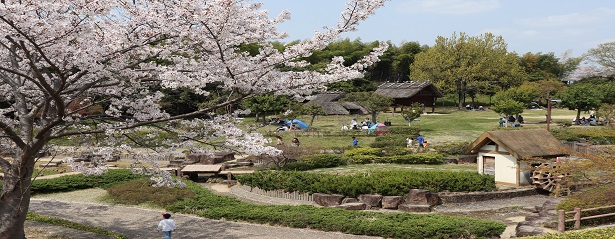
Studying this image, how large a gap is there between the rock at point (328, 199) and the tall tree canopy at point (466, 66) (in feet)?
157

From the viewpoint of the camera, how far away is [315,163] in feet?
88.7

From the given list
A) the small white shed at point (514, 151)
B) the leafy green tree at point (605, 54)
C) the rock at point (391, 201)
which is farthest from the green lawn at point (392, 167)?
the leafy green tree at point (605, 54)

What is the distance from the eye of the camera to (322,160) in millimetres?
27422

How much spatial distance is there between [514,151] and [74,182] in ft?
54.8

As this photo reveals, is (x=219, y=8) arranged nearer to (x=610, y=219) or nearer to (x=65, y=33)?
(x=65, y=33)

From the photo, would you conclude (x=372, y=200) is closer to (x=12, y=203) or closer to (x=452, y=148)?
(x=12, y=203)

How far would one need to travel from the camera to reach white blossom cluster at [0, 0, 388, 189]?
9.98 m

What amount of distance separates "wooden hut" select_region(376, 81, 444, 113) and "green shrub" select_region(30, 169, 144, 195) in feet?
132

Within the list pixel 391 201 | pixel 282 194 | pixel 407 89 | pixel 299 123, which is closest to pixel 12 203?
pixel 282 194

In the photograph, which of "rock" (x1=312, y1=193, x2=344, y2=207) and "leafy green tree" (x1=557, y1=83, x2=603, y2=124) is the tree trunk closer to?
"rock" (x1=312, y1=193, x2=344, y2=207)

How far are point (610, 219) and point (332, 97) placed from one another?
145 feet

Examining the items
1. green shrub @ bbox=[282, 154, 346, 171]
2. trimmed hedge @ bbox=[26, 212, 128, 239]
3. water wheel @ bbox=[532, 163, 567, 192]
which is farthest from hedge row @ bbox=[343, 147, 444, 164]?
trimmed hedge @ bbox=[26, 212, 128, 239]

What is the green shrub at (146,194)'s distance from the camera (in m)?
19.7

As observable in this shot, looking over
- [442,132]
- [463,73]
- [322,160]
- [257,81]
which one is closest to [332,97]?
[463,73]
